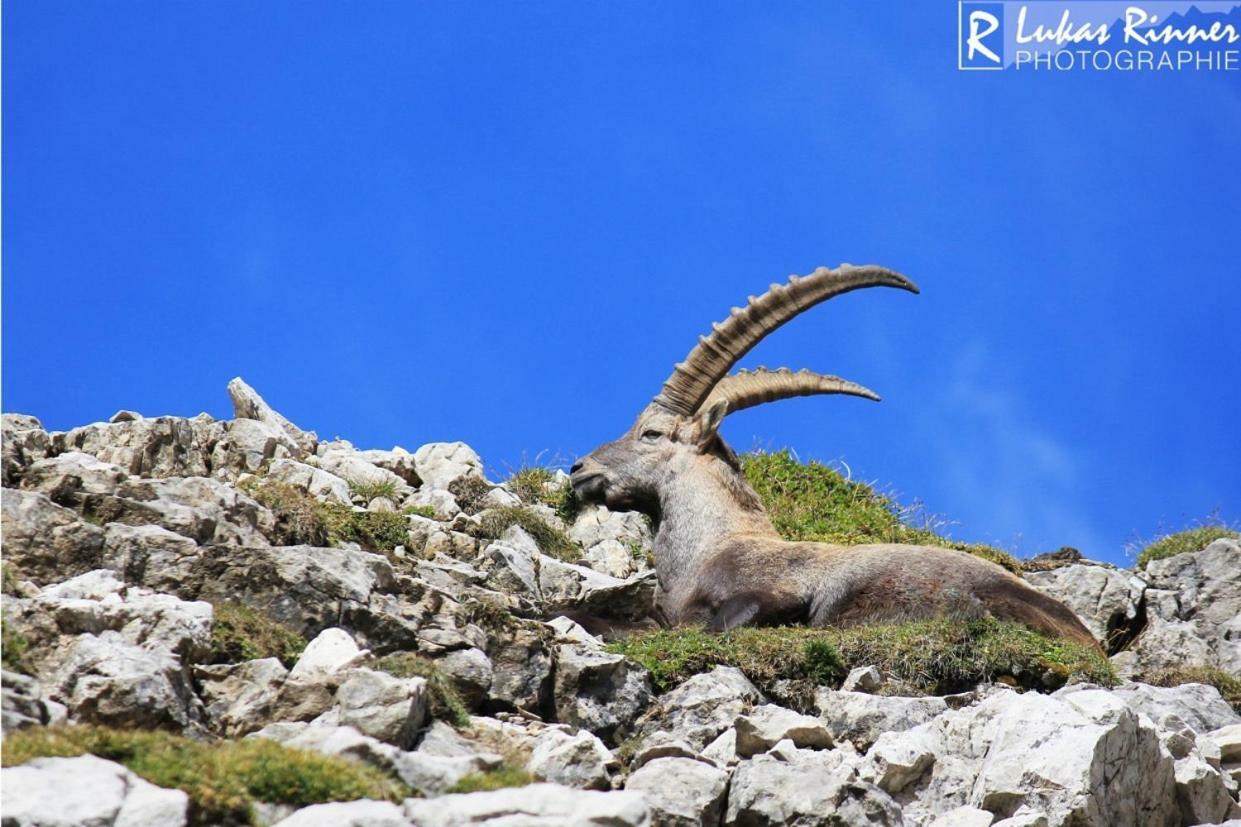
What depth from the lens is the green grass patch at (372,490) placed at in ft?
60.1

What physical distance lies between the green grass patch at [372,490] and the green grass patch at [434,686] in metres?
8.78

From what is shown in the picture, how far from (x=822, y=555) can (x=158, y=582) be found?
700cm

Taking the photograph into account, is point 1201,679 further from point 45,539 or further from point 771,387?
point 45,539

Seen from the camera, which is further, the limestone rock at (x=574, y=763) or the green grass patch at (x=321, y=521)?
the green grass patch at (x=321, y=521)

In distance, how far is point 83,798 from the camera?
616 cm

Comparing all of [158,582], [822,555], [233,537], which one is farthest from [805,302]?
[158,582]

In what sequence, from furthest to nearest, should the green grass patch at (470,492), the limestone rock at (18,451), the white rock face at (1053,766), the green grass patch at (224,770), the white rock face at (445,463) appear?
the white rock face at (445,463), the green grass patch at (470,492), the limestone rock at (18,451), the white rock face at (1053,766), the green grass patch at (224,770)

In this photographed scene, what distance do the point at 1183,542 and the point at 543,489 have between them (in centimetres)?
843

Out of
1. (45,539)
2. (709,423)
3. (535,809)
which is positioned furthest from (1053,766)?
(709,423)

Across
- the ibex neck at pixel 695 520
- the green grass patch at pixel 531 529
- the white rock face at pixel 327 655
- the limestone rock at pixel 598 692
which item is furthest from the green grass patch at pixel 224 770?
the green grass patch at pixel 531 529

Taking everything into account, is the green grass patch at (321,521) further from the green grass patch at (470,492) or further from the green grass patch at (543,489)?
the green grass patch at (543,489)

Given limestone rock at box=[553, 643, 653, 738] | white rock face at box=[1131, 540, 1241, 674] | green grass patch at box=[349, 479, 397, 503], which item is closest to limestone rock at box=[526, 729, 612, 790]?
limestone rock at box=[553, 643, 653, 738]

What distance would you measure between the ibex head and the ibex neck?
10.2 inches

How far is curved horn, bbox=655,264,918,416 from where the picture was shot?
701 inches
